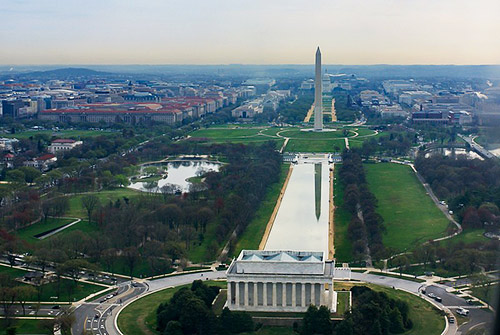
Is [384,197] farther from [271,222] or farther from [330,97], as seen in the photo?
[330,97]

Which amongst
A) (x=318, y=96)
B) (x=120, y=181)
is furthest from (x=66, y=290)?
(x=318, y=96)

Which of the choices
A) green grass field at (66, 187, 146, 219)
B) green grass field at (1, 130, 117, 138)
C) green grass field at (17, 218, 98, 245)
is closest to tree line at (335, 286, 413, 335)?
green grass field at (17, 218, 98, 245)

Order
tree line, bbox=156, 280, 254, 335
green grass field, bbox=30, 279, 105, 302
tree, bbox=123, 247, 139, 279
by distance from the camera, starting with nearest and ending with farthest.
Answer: tree line, bbox=156, 280, 254, 335, green grass field, bbox=30, 279, 105, 302, tree, bbox=123, 247, 139, 279

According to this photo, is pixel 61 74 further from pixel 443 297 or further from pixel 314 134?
pixel 443 297

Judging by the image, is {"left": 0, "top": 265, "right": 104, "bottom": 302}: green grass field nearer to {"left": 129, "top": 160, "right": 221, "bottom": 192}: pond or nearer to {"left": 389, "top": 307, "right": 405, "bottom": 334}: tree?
{"left": 389, "top": 307, "right": 405, "bottom": 334}: tree

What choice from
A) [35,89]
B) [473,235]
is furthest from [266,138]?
[35,89]
